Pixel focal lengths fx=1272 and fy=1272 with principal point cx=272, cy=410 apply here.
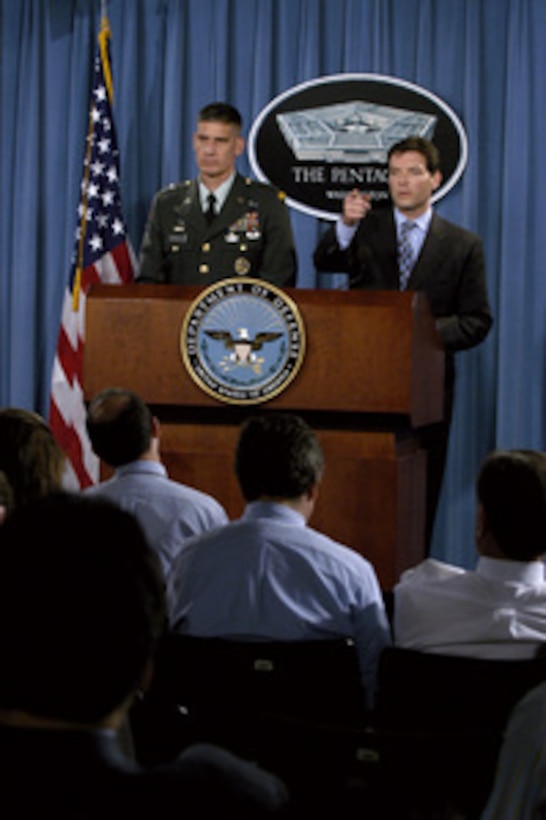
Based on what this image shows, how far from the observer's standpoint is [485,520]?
8.05ft

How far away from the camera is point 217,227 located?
17.2ft

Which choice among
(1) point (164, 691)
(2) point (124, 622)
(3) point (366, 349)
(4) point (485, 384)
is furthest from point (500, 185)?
(2) point (124, 622)

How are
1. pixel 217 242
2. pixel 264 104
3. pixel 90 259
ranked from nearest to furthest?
pixel 217 242, pixel 90 259, pixel 264 104

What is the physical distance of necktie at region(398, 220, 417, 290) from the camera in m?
5.34

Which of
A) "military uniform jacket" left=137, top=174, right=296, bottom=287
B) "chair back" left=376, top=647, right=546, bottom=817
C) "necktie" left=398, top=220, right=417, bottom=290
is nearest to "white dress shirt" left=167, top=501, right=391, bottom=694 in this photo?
"chair back" left=376, top=647, right=546, bottom=817

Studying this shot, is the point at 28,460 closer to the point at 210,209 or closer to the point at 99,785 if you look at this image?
the point at 99,785

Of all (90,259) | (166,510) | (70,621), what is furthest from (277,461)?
(90,259)

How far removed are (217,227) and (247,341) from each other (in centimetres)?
139

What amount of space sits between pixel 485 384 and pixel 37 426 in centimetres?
386

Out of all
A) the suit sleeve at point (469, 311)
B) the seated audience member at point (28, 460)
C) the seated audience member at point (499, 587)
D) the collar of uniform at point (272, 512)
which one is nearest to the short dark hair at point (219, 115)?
the suit sleeve at point (469, 311)

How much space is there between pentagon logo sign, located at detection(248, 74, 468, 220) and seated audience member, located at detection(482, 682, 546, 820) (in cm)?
502

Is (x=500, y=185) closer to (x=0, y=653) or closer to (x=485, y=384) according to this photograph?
(x=485, y=384)

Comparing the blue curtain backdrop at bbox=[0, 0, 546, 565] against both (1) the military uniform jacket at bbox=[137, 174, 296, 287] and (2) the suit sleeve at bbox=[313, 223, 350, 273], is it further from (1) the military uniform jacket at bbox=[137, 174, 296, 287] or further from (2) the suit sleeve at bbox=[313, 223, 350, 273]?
(2) the suit sleeve at bbox=[313, 223, 350, 273]

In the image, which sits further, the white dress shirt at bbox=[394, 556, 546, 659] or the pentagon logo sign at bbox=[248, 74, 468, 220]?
the pentagon logo sign at bbox=[248, 74, 468, 220]
